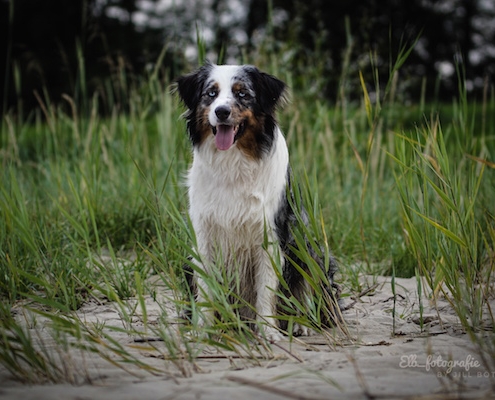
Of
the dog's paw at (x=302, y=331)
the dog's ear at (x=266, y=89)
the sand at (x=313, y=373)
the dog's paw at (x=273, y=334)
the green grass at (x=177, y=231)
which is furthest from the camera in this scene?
the dog's ear at (x=266, y=89)

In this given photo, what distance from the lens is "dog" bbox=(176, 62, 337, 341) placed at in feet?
10.3

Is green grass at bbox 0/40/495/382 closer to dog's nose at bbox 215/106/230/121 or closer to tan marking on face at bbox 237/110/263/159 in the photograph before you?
tan marking on face at bbox 237/110/263/159

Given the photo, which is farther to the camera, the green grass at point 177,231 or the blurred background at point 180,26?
the blurred background at point 180,26

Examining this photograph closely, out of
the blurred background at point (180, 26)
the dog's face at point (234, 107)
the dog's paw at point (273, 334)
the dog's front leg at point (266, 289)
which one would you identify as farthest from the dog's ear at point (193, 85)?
the blurred background at point (180, 26)

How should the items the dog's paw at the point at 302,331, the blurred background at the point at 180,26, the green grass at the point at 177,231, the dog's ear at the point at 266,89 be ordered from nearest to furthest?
the green grass at the point at 177,231, the dog's paw at the point at 302,331, the dog's ear at the point at 266,89, the blurred background at the point at 180,26

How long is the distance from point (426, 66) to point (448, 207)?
53.5 ft

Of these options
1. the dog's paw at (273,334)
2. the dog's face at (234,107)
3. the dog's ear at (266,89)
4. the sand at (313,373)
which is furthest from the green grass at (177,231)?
the dog's ear at (266,89)

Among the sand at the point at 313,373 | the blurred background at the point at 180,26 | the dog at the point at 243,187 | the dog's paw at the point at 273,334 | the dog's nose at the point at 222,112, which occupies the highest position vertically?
the blurred background at the point at 180,26

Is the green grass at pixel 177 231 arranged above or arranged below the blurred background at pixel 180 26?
below

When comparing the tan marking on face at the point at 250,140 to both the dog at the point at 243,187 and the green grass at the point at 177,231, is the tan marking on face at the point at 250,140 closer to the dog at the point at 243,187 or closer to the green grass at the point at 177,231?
the dog at the point at 243,187

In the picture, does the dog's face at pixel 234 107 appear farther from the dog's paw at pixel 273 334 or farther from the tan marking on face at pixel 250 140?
the dog's paw at pixel 273 334

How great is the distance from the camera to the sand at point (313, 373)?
1978mm

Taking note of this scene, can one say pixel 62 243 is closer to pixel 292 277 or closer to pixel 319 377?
pixel 292 277

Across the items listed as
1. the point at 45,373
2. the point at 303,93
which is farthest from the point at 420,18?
the point at 45,373
